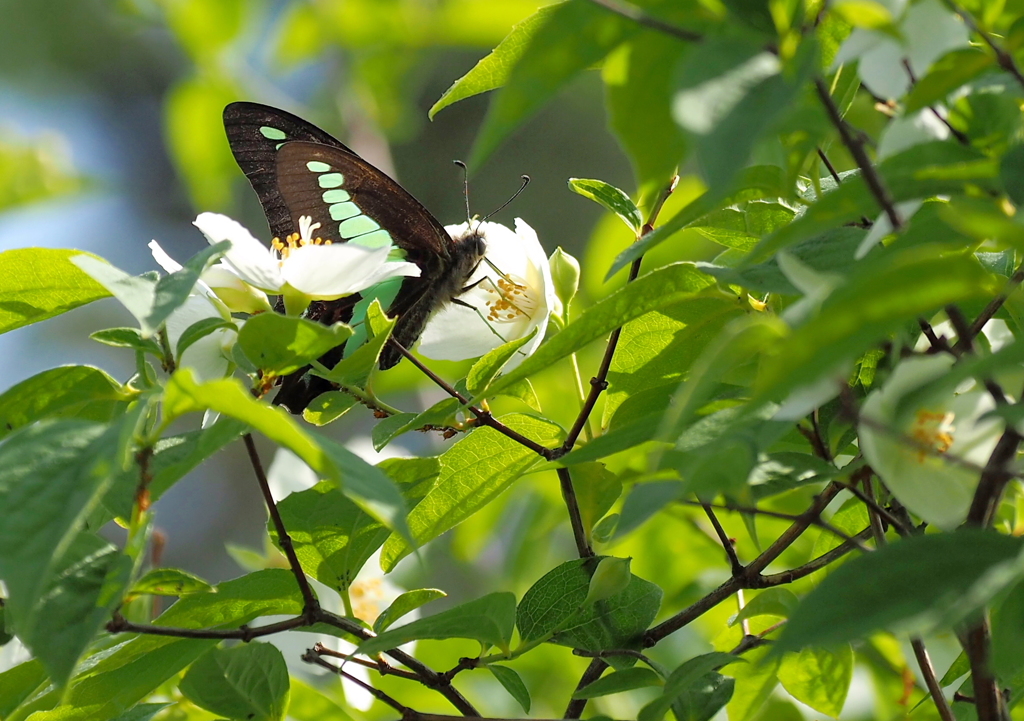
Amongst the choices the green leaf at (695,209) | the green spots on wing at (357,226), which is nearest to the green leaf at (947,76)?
the green leaf at (695,209)

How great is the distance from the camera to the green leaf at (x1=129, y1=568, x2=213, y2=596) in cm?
75

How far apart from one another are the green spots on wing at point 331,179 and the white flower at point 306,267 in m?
0.40

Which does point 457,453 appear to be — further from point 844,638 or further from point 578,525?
point 844,638

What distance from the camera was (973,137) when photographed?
59 centimetres

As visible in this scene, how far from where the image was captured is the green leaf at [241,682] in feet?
2.78

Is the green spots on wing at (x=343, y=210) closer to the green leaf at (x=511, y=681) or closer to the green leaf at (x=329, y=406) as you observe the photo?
the green leaf at (x=329, y=406)

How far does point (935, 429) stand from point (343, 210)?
2.78ft

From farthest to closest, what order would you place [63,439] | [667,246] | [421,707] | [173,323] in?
[667,246] < [421,707] < [173,323] < [63,439]

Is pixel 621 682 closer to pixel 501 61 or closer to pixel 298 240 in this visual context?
pixel 501 61

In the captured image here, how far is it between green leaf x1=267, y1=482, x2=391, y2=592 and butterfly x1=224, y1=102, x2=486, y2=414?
1.27ft

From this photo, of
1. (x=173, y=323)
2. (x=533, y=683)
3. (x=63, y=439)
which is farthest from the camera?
(x=533, y=683)

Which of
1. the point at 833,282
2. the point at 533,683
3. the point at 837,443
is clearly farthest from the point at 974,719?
the point at 533,683

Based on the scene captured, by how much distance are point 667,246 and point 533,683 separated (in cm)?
75

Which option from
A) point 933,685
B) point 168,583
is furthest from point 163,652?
point 933,685
